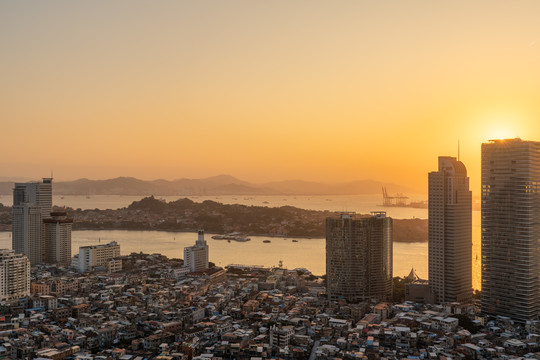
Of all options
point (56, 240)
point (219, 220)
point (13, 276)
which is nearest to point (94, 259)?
point (56, 240)

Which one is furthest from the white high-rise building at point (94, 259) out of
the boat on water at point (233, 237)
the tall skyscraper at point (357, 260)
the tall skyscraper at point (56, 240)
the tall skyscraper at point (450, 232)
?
the boat on water at point (233, 237)

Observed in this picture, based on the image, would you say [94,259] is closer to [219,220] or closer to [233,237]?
[233,237]

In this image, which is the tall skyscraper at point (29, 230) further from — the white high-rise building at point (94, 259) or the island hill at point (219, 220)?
the island hill at point (219, 220)

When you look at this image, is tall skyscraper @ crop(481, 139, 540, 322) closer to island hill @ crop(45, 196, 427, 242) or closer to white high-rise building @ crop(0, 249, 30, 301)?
white high-rise building @ crop(0, 249, 30, 301)

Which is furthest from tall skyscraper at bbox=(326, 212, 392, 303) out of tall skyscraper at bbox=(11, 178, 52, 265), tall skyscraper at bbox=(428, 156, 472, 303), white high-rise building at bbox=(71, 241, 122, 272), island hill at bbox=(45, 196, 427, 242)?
island hill at bbox=(45, 196, 427, 242)

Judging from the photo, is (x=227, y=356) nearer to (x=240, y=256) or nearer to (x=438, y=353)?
(x=438, y=353)

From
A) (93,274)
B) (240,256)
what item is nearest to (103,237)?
(240,256)
